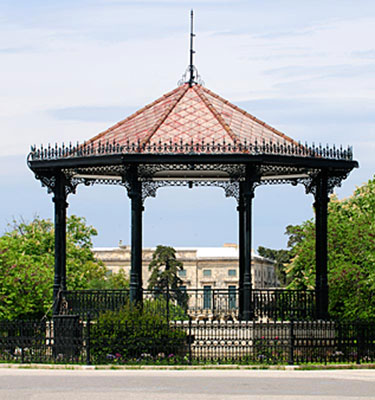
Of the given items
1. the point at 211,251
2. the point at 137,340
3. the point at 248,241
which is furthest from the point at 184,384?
the point at 211,251

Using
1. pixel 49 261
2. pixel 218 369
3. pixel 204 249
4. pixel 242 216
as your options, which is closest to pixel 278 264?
pixel 204 249

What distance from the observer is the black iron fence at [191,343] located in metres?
24.2

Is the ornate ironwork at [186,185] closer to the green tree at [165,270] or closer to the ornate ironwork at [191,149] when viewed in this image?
the ornate ironwork at [191,149]

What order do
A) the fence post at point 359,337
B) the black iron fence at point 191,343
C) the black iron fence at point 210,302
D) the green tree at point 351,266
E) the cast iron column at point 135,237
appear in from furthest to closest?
the green tree at point 351,266, the black iron fence at point 210,302, the cast iron column at point 135,237, the fence post at point 359,337, the black iron fence at point 191,343

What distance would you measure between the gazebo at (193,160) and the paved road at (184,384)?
3.97 metres

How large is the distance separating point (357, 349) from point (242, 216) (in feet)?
21.5

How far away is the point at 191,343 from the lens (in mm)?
24469

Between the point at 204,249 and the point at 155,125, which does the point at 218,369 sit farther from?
the point at 204,249

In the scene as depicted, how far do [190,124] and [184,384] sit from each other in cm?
968

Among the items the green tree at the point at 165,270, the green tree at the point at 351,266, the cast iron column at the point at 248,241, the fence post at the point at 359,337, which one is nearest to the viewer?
the fence post at the point at 359,337

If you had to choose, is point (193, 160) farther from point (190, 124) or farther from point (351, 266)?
point (351, 266)

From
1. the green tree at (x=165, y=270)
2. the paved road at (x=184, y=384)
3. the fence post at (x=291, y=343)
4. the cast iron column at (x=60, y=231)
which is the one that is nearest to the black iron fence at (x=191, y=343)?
the fence post at (x=291, y=343)

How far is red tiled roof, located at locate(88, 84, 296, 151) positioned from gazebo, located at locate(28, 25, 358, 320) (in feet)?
0.09

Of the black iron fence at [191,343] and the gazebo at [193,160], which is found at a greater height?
the gazebo at [193,160]
